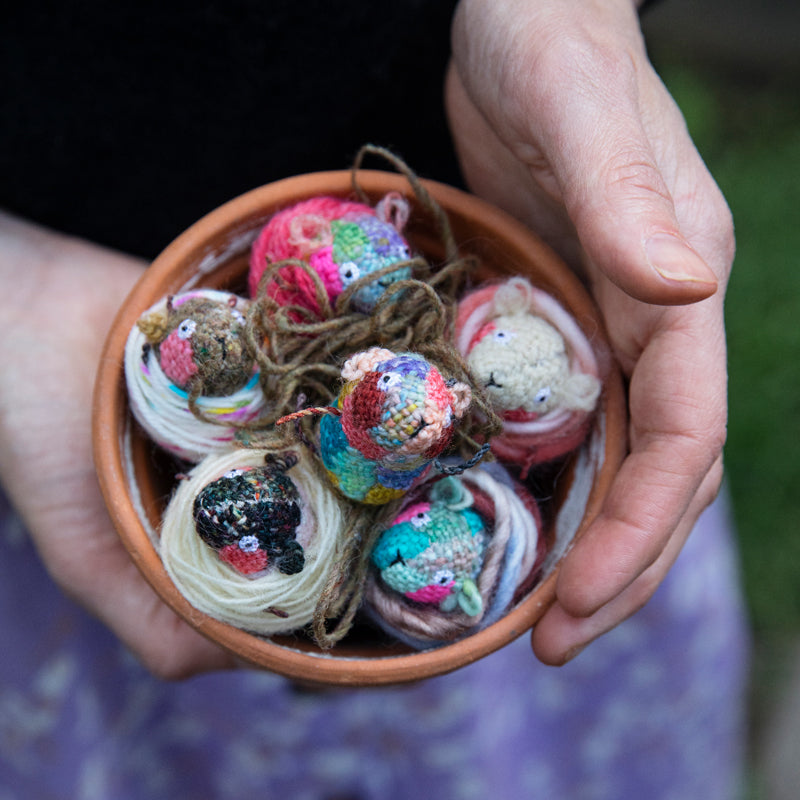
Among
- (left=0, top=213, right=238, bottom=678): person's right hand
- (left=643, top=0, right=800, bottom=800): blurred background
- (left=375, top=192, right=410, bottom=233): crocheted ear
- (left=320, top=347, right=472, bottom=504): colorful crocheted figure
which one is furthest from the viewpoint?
(left=643, top=0, right=800, bottom=800): blurred background

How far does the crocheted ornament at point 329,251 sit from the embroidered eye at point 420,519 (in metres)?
0.20

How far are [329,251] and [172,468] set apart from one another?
293 millimetres

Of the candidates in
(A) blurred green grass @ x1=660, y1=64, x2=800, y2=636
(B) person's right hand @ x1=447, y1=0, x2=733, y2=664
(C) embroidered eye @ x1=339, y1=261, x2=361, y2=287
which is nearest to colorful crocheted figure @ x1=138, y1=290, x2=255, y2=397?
(C) embroidered eye @ x1=339, y1=261, x2=361, y2=287

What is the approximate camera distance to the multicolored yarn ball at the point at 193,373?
2.19 ft

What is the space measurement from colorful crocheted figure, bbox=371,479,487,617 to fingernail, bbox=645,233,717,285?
0.26m

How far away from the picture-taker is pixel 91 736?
3.57ft

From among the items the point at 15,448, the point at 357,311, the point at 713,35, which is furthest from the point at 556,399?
the point at 713,35

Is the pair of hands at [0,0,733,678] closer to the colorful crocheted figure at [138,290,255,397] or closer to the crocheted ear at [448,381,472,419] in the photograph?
the crocheted ear at [448,381,472,419]

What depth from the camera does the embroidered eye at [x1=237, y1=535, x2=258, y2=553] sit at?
63 cm

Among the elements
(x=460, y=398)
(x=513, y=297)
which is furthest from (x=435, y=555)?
(x=513, y=297)

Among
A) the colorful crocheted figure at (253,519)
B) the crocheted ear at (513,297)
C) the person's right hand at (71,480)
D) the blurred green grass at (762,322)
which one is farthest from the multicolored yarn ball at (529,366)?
the blurred green grass at (762,322)

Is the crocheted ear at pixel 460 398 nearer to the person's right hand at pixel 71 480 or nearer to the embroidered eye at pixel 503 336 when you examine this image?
the embroidered eye at pixel 503 336

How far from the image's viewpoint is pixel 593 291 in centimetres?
83

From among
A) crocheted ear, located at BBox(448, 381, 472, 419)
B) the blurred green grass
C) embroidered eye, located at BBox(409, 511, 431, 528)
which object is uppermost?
crocheted ear, located at BBox(448, 381, 472, 419)
